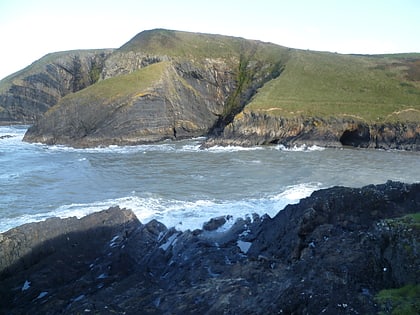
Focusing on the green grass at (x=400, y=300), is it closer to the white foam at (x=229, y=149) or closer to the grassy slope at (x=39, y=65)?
the white foam at (x=229, y=149)

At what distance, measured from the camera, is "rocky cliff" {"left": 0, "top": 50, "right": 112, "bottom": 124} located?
70375 millimetres

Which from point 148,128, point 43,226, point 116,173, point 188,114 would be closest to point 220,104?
point 188,114

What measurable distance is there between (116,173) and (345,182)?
52.5ft

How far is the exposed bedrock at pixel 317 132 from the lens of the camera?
36750mm

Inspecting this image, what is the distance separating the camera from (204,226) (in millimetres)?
14266

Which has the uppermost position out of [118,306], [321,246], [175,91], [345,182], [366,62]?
[366,62]

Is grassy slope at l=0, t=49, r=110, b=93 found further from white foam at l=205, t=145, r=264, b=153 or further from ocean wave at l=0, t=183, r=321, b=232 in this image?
ocean wave at l=0, t=183, r=321, b=232

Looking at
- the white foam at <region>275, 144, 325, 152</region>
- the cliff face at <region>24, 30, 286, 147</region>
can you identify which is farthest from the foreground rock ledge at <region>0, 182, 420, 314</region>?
the cliff face at <region>24, 30, 286, 147</region>

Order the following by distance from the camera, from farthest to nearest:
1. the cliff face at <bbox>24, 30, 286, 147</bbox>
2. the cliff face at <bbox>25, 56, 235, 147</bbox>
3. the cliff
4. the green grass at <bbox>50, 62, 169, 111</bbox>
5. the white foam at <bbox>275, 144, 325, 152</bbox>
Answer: the green grass at <bbox>50, 62, 169, 111</bbox>
the cliff face at <bbox>24, 30, 286, 147</bbox>
the cliff face at <bbox>25, 56, 235, 147</bbox>
the cliff
the white foam at <bbox>275, 144, 325, 152</bbox>

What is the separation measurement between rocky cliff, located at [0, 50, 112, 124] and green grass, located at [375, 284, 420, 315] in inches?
2854

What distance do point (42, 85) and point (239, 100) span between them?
41549 millimetres

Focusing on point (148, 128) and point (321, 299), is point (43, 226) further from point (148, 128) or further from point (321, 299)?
point (148, 128)

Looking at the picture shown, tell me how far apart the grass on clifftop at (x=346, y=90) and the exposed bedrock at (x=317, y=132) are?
1006mm

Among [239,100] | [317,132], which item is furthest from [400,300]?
[239,100]
